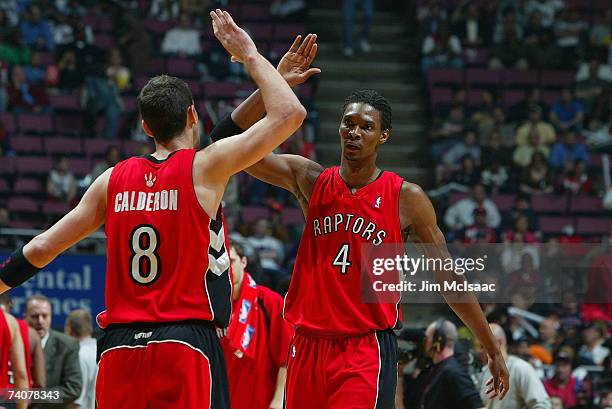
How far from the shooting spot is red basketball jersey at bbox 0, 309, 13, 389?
292 inches

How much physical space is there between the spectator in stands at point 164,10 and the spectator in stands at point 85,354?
9733mm

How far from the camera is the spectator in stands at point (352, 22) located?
717 inches

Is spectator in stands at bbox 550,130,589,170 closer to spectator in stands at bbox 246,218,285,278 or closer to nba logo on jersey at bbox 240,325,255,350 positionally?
spectator in stands at bbox 246,218,285,278

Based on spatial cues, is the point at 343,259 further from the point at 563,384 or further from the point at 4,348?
the point at 563,384

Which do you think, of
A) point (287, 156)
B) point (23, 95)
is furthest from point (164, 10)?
point (287, 156)

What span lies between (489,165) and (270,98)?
1206 cm

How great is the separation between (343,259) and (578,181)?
11.4 metres

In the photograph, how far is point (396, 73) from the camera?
18703mm

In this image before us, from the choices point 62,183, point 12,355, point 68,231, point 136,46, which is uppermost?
point 136,46

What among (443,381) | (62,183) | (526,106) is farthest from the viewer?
(526,106)

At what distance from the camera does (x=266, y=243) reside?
534 inches

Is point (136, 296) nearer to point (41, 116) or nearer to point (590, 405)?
point (590, 405)

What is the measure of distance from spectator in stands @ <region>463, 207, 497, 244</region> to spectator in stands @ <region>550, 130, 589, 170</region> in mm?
2060

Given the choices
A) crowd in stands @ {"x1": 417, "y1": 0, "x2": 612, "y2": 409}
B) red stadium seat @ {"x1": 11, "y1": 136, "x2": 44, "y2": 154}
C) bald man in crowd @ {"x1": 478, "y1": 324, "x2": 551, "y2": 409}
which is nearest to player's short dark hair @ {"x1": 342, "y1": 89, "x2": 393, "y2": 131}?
bald man in crowd @ {"x1": 478, "y1": 324, "x2": 551, "y2": 409}
